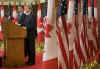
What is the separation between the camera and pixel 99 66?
3.35 meters

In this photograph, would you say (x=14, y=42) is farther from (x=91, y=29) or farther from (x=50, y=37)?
(x=50, y=37)

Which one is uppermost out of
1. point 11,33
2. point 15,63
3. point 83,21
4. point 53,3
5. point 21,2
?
point 21,2

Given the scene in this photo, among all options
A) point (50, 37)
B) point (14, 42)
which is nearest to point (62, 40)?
point (50, 37)

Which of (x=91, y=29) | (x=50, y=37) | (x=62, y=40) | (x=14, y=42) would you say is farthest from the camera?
(x=91, y=29)

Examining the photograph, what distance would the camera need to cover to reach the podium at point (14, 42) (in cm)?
372

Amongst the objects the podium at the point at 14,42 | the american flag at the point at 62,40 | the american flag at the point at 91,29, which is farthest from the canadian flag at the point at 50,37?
the american flag at the point at 91,29

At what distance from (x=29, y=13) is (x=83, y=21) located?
1.62 m

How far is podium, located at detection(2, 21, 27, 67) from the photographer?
3719mm

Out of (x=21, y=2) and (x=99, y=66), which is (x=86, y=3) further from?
(x=21, y=2)

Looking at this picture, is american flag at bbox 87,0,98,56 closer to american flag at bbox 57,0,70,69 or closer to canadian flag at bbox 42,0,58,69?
american flag at bbox 57,0,70,69

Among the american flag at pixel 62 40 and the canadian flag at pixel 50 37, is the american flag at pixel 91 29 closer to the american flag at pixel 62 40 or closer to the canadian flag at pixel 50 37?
the american flag at pixel 62 40

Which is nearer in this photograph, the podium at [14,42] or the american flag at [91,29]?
the podium at [14,42]

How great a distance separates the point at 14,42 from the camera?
3.79 meters

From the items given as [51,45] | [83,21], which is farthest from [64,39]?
[83,21]
